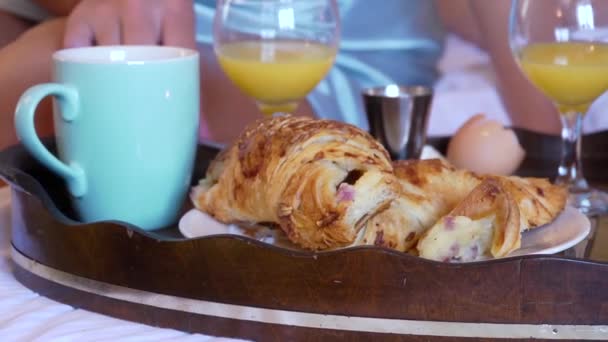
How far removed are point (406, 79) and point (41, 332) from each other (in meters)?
0.96

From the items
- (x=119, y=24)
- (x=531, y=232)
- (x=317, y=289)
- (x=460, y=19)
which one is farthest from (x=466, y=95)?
(x=317, y=289)

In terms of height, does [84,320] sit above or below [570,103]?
below

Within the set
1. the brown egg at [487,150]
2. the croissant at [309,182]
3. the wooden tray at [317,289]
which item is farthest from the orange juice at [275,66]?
the wooden tray at [317,289]

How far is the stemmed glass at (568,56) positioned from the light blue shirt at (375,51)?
47 cm

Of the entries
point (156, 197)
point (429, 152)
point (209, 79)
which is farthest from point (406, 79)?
point (156, 197)

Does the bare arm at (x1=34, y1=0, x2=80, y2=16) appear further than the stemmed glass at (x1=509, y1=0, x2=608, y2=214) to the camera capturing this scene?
Yes

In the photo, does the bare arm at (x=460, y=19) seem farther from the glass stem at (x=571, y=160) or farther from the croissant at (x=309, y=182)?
the croissant at (x=309, y=182)

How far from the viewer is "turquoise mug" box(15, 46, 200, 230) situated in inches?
26.6

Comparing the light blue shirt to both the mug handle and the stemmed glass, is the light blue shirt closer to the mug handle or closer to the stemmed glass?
the stemmed glass

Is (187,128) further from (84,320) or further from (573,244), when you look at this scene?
(573,244)

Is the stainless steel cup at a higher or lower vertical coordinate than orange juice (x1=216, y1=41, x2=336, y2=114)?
lower

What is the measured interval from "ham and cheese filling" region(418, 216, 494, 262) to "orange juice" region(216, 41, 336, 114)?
44cm

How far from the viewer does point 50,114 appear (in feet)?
3.16

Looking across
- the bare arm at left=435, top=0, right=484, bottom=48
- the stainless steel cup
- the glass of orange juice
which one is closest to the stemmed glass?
the stainless steel cup
